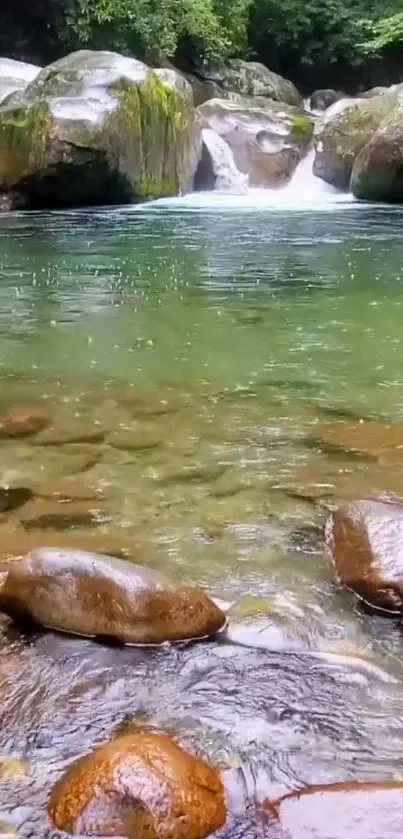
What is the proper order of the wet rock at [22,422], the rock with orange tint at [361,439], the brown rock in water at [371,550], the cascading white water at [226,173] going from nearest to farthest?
the brown rock in water at [371,550] → the rock with orange tint at [361,439] → the wet rock at [22,422] → the cascading white water at [226,173]

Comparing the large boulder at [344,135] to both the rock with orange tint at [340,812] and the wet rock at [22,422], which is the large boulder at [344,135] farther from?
the rock with orange tint at [340,812]

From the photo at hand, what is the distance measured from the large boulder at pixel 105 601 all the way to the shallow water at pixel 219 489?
0.07 m

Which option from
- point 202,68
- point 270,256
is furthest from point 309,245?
point 202,68

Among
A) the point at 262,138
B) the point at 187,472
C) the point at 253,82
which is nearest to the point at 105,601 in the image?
the point at 187,472

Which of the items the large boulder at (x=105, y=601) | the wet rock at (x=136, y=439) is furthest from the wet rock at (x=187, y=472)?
the large boulder at (x=105, y=601)

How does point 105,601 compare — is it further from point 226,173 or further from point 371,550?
point 226,173

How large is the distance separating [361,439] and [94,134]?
437 inches

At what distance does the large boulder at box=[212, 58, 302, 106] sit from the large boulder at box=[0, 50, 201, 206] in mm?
7266

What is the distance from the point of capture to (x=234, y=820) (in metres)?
2.07

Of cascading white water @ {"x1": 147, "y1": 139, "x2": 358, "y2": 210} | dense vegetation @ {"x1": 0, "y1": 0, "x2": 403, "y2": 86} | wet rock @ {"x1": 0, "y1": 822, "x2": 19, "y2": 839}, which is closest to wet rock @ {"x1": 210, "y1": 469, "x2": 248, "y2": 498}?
wet rock @ {"x1": 0, "y1": 822, "x2": 19, "y2": 839}

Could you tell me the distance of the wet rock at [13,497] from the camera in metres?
3.82

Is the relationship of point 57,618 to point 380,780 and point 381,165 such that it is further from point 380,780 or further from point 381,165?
point 381,165

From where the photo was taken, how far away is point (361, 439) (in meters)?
4.55

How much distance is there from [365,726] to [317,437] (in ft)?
7.41
